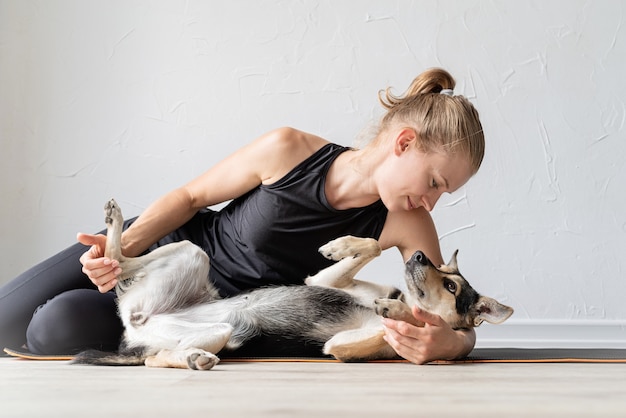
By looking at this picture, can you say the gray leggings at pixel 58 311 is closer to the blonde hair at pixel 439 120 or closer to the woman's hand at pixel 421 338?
the woman's hand at pixel 421 338

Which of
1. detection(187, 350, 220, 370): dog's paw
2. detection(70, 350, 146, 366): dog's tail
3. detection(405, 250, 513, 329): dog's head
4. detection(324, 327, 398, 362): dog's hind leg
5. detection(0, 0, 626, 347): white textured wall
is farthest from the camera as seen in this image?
detection(0, 0, 626, 347): white textured wall

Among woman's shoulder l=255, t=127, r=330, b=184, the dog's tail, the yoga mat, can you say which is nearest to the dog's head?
the yoga mat

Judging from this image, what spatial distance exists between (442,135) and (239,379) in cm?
81

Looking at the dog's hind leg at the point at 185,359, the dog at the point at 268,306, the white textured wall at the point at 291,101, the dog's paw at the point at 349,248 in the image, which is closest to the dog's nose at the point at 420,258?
the dog at the point at 268,306

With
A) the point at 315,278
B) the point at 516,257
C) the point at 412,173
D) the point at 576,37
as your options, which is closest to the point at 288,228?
the point at 315,278

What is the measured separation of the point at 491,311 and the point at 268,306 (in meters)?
0.61

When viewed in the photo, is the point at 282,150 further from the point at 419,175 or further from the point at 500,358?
the point at 500,358

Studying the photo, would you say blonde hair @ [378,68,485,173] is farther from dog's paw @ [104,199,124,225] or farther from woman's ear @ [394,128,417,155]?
dog's paw @ [104,199,124,225]

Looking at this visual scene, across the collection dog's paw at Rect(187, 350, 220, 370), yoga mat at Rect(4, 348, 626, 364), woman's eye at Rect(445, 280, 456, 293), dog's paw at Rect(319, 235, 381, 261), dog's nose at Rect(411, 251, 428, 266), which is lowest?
yoga mat at Rect(4, 348, 626, 364)

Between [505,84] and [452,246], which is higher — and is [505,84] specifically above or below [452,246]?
above

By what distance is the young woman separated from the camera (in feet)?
5.72

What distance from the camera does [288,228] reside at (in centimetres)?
189

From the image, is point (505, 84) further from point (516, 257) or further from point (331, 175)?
point (331, 175)

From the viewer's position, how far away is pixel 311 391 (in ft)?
3.78
